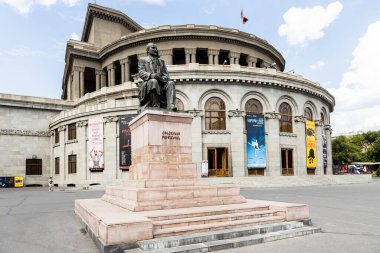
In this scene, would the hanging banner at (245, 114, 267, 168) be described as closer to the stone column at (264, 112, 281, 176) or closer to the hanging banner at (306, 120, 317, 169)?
the stone column at (264, 112, 281, 176)

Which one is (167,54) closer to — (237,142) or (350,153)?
(237,142)

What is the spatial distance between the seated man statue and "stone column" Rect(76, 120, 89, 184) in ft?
76.9

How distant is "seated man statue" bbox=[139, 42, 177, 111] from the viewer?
11.4 m

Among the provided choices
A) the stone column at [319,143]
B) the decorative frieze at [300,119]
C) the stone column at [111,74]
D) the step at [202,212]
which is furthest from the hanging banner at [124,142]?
the step at [202,212]

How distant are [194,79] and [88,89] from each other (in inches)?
1182

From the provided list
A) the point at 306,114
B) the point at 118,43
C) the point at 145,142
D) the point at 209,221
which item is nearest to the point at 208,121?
the point at 306,114

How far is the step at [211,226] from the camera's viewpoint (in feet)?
23.5

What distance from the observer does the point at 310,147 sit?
36375mm

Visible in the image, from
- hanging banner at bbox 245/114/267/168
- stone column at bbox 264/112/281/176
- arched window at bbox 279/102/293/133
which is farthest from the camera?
arched window at bbox 279/102/293/133

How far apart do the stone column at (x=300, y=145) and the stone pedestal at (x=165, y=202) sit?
87.1ft

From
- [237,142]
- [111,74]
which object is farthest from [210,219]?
[111,74]

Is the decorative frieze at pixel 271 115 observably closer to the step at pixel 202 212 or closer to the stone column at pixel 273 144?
the stone column at pixel 273 144

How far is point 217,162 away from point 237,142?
106 inches

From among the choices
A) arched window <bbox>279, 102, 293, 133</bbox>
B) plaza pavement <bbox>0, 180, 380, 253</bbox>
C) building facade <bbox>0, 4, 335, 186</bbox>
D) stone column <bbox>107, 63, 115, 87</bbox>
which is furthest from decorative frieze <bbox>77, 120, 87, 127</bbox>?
plaza pavement <bbox>0, 180, 380, 253</bbox>
